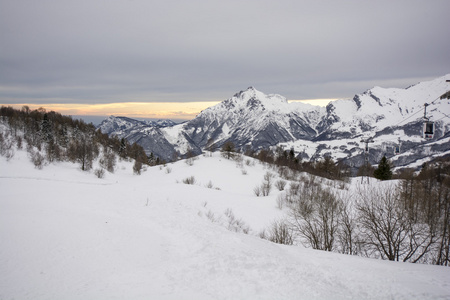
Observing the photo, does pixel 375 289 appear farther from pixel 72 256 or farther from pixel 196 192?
pixel 196 192

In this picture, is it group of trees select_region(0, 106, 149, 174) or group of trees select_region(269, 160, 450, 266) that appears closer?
group of trees select_region(269, 160, 450, 266)

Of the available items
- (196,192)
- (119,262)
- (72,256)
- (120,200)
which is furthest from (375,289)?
(196,192)

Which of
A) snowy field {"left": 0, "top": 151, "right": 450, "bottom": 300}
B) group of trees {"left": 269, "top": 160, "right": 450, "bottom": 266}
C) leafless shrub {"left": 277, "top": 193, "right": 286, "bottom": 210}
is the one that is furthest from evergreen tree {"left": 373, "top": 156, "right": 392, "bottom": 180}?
snowy field {"left": 0, "top": 151, "right": 450, "bottom": 300}

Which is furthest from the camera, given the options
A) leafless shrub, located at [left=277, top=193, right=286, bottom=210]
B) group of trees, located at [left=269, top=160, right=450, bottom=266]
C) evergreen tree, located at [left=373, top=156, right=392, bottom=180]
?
evergreen tree, located at [left=373, top=156, right=392, bottom=180]

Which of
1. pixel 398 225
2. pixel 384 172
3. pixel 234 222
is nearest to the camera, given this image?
pixel 398 225

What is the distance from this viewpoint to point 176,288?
7543 mm

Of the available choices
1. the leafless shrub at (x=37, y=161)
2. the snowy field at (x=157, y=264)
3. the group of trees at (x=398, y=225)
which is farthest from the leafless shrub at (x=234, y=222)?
the leafless shrub at (x=37, y=161)

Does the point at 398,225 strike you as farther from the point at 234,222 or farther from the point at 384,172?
the point at 384,172

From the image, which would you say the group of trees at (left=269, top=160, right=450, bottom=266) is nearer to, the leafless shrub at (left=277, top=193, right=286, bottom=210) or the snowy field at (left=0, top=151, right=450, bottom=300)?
the snowy field at (left=0, top=151, right=450, bottom=300)

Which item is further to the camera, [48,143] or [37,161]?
[48,143]

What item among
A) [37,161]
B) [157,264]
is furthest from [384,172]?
[37,161]

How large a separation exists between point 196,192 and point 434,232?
2566cm

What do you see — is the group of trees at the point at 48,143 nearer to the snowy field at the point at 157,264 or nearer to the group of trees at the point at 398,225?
the snowy field at the point at 157,264

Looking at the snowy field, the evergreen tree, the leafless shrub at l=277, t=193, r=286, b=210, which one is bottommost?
the leafless shrub at l=277, t=193, r=286, b=210
